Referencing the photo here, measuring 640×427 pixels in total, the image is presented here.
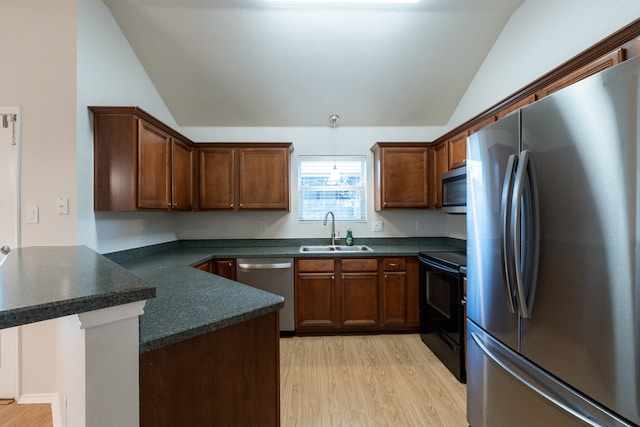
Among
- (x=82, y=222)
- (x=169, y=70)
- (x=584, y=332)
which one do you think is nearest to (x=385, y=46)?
(x=169, y=70)

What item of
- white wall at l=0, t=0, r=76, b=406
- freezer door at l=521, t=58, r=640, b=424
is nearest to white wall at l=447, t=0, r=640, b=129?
freezer door at l=521, t=58, r=640, b=424

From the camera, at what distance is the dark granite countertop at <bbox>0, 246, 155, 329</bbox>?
0.60 metres

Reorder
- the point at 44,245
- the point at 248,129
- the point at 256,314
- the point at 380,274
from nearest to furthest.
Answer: the point at 256,314
the point at 44,245
the point at 380,274
the point at 248,129

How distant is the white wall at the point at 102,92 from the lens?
1.96 meters

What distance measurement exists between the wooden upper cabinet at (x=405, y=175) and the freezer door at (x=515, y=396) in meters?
1.80

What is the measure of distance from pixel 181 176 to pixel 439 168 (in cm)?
288

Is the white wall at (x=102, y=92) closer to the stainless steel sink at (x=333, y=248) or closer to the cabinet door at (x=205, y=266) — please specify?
the cabinet door at (x=205, y=266)

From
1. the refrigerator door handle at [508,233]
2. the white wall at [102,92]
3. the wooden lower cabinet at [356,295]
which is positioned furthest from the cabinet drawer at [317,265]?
the refrigerator door handle at [508,233]

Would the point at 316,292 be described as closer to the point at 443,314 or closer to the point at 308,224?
the point at 308,224

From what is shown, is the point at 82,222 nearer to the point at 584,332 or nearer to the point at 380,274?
the point at 380,274

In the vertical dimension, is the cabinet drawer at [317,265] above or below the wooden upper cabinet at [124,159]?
below

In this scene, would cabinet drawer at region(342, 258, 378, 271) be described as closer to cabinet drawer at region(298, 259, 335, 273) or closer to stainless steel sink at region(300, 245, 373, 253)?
cabinet drawer at region(298, 259, 335, 273)

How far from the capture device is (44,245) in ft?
6.19

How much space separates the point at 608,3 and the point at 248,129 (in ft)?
→ 10.9
